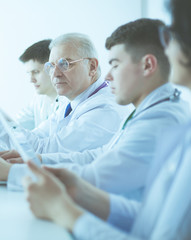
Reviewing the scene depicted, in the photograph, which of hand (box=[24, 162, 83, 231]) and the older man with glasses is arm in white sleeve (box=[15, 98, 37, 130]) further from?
hand (box=[24, 162, 83, 231])

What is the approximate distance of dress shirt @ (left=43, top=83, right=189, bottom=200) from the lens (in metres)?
1.23

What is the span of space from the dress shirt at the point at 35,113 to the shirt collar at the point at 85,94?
960mm

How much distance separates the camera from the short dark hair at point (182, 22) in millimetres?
949

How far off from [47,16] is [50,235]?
3.90m

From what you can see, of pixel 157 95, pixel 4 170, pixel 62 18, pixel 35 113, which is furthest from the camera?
pixel 62 18

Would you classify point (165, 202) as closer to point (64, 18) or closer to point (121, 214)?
point (121, 214)

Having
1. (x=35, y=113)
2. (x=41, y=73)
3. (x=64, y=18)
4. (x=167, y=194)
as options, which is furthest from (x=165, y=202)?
(x=64, y=18)

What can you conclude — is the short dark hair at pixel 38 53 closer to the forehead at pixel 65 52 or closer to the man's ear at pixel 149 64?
the forehead at pixel 65 52

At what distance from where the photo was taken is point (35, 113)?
3748mm

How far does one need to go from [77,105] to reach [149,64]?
124 cm

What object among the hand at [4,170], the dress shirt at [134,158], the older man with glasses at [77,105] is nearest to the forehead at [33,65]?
the older man with glasses at [77,105]

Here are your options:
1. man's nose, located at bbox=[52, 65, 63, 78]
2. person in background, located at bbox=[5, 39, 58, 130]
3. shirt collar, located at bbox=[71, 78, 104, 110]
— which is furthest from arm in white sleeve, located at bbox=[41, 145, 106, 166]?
person in background, located at bbox=[5, 39, 58, 130]

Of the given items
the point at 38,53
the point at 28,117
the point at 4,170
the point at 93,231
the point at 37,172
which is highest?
the point at 38,53

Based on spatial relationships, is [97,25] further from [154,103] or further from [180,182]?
[180,182]
